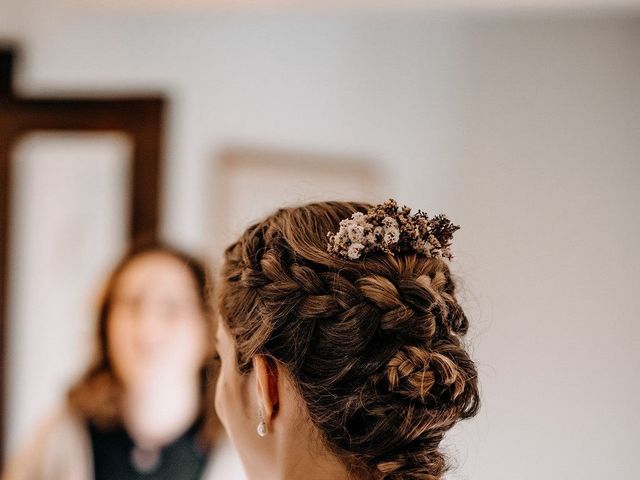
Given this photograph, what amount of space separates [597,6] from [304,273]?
1.58 m

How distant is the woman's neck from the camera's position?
2215mm

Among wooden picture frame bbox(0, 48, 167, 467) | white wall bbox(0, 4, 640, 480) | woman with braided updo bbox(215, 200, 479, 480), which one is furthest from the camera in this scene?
wooden picture frame bbox(0, 48, 167, 467)

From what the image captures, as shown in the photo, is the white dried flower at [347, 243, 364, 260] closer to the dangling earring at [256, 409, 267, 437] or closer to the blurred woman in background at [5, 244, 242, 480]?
the dangling earring at [256, 409, 267, 437]

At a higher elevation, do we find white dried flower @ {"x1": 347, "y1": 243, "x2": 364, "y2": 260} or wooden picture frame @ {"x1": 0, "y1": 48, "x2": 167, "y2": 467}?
white dried flower @ {"x1": 347, "y1": 243, "x2": 364, "y2": 260}

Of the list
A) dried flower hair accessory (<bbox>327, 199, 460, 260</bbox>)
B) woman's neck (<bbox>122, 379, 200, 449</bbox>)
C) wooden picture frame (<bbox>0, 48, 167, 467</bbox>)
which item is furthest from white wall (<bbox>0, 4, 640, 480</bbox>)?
dried flower hair accessory (<bbox>327, 199, 460, 260</bbox>)

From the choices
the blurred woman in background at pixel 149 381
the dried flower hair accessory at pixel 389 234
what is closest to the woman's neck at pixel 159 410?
the blurred woman in background at pixel 149 381

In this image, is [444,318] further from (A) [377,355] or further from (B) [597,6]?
(B) [597,6]

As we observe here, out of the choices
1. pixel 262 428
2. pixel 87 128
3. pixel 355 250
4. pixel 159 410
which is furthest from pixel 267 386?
pixel 87 128

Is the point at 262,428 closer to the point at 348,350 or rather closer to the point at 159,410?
the point at 348,350

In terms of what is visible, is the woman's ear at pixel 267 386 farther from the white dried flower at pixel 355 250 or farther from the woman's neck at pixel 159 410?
the woman's neck at pixel 159 410

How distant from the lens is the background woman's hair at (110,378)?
85.7 inches

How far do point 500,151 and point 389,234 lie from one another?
4.64ft

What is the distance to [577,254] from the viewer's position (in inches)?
84.9

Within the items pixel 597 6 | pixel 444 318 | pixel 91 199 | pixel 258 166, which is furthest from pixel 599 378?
pixel 91 199
